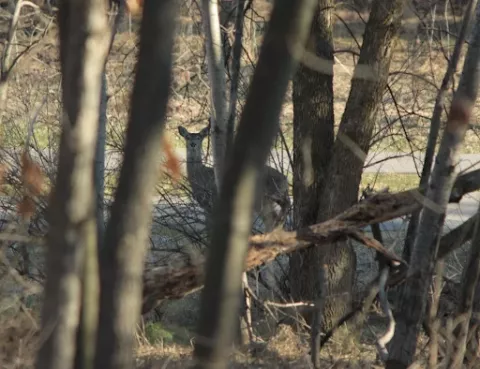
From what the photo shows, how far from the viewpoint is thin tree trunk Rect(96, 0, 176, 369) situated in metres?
3.13

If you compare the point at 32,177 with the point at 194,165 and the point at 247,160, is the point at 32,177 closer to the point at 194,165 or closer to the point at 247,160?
the point at 194,165

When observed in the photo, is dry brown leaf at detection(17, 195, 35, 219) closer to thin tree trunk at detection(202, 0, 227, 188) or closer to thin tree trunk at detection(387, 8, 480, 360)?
thin tree trunk at detection(202, 0, 227, 188)

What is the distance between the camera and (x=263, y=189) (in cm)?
756

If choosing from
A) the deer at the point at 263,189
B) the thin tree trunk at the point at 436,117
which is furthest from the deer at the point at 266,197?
the thin tree trunk at the point at 436,117

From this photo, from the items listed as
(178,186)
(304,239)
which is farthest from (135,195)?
(178,186)

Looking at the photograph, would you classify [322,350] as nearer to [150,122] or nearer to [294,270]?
[294,270]

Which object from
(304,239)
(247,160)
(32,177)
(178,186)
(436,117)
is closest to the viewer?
(247,160)

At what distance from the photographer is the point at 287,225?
29.5 feet

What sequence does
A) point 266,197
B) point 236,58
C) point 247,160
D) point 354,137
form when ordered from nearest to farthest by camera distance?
point 247,160 < point 266,197 < point 236,58 < point 354,137

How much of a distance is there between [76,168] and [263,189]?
4.43 metres

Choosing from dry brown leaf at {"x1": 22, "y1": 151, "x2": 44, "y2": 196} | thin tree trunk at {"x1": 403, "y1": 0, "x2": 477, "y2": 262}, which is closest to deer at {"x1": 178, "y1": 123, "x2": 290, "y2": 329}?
thin tree trunk at {"x1": 403, "y1": 0, "x2": 477, "y2": 262}

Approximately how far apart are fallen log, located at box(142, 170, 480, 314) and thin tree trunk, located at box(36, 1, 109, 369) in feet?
5.70

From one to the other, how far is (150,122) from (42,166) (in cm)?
662

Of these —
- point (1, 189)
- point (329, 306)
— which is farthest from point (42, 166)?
point (329, 306)
